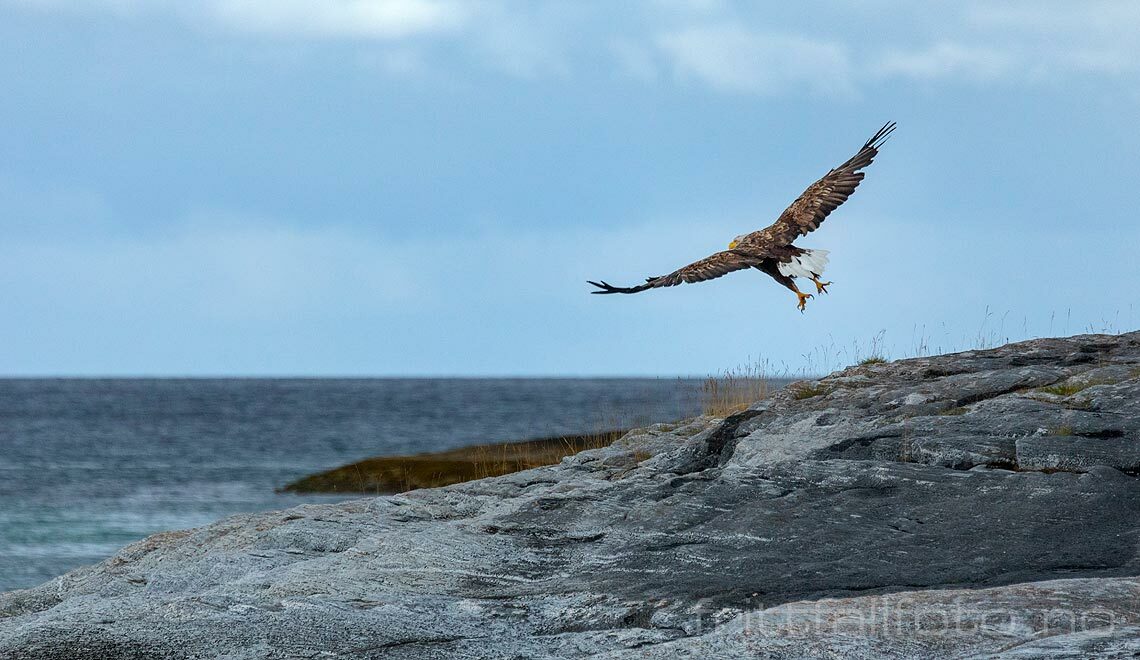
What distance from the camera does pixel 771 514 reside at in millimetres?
10523

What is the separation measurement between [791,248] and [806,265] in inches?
12.4

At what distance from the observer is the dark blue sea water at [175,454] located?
87.6ft

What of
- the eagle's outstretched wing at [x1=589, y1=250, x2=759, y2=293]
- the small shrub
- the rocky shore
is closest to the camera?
the rocky shore

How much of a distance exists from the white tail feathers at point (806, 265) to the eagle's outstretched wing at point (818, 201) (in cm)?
41

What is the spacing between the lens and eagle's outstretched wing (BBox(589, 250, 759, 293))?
13.1m

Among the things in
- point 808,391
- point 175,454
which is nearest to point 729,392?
point 808,391

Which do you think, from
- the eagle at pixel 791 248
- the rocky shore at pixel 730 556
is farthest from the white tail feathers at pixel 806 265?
the rocky shore at pixel 730 556

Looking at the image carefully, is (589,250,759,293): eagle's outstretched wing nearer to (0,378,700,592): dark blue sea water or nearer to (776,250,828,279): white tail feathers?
(776,250,828,279): white tail feathers

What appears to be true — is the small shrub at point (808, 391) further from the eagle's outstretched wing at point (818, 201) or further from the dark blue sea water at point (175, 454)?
the dark blue sea water at point (175, 454)

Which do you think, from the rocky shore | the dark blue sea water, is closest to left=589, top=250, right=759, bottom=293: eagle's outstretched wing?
the rocky shore

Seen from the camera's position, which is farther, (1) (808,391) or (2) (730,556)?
(1) (808,391)

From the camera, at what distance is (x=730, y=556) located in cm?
958

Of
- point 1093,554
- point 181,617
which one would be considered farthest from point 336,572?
point 1093,554

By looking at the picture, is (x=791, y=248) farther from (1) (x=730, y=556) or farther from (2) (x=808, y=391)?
(1) (x=730, y=556)
